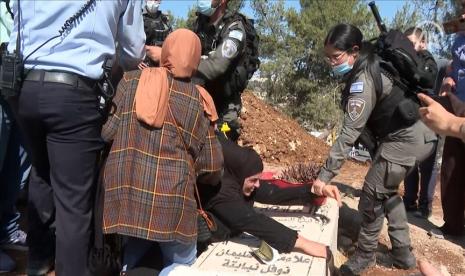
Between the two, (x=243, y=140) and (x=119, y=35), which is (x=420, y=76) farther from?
(x=243, y=140)


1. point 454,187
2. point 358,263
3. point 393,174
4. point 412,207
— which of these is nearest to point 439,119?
point 393,174

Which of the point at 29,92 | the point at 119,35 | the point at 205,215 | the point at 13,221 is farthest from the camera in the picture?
the point at 13,221

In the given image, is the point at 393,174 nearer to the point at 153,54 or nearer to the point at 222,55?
the point at 222,55

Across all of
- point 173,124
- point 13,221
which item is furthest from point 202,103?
point 13,221

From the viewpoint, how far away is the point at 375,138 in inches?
159

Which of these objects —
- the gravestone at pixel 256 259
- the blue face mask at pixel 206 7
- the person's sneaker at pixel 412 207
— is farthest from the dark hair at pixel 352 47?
the person's sneaker at pixel 412 207

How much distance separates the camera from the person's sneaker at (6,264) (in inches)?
128

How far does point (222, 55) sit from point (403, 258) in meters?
2.10

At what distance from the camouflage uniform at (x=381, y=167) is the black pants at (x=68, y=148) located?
1.75 metres

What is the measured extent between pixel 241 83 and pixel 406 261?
188 cm

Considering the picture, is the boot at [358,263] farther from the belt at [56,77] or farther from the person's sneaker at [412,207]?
the belt at [56,77]

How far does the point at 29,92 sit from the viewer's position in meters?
2.42

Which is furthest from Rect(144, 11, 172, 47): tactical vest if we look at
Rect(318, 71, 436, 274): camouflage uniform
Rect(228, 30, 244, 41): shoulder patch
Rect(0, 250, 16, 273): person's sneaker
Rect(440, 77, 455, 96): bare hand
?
Rect(440, 77, 455, 96): bare hand

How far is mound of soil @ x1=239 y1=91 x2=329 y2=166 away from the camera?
27.8ft
